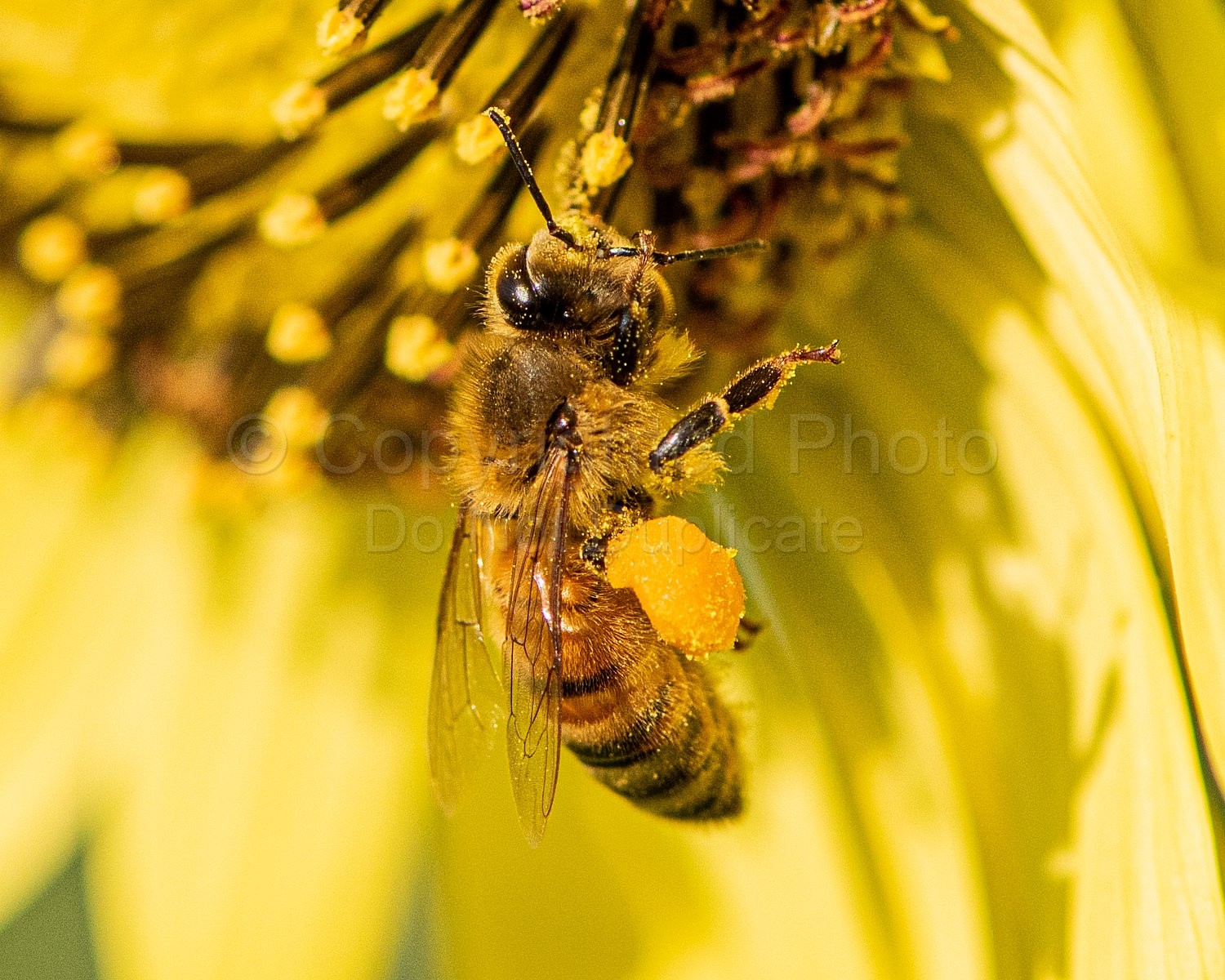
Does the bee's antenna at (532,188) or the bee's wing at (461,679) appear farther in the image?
the bee's wing at (461,679)

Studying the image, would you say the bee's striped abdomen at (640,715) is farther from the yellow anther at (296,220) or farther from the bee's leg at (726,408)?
the yellow anther at (296,220)

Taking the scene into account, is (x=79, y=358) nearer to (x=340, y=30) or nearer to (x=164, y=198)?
(x=164, y=198)

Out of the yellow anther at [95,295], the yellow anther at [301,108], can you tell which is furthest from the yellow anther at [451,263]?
the yellow anther at [95,295]

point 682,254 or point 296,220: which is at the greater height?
point 296,220

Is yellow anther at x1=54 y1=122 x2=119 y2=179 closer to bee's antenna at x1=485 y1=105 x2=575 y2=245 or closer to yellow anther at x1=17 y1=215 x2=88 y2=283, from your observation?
yellow anther at x1=17 y1=215 x2=88 y2=283

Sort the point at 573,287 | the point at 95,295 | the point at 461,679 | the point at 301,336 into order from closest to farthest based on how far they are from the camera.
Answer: the point at 573,287 < the point at 461,679 < the point at 301,336 < the point at 95,295

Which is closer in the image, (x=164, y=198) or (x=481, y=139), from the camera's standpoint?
(x=481, y=139)


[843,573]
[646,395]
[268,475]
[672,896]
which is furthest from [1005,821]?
[268,475]

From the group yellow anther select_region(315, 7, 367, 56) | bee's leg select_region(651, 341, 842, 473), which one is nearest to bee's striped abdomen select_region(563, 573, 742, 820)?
bee's leg select_region(651, 341, 842, 473)

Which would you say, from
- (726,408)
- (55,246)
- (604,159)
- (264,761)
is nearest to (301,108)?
(604,159)
